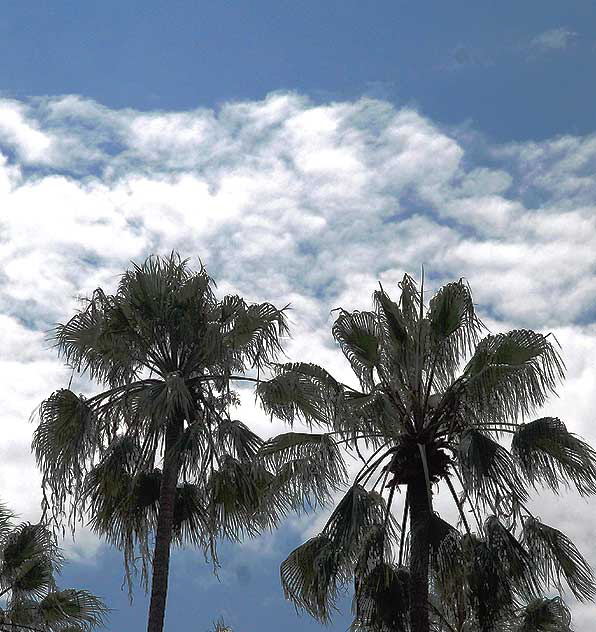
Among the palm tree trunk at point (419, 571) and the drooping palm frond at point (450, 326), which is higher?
the drooping palm frond at point (450, 326)

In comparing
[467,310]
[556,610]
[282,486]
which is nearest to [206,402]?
[282,486]

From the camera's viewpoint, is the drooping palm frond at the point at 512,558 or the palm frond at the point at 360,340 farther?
the palm frond at the point at 360,340

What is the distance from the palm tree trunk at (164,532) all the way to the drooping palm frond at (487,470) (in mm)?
4865

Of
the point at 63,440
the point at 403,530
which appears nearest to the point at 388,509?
the point at 403,530

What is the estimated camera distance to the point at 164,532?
15891 mm

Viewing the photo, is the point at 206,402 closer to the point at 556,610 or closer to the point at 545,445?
the point at 545,445

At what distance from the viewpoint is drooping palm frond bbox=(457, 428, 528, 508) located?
14.3m

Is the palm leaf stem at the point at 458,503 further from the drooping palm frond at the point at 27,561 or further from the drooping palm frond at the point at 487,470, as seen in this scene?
the drooping palm frond at the point at 27,561

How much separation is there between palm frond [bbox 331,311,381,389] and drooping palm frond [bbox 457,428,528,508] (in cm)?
263

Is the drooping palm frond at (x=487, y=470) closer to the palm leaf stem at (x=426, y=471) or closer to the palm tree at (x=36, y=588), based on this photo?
the palm leaf stem at (x=426, y=471)

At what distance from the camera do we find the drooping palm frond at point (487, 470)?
14.3 meters

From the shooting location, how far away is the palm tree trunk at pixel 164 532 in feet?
50.1

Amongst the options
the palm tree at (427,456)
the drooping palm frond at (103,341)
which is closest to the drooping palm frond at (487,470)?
the palm tree at (427,456)

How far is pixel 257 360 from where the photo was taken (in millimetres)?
18141
